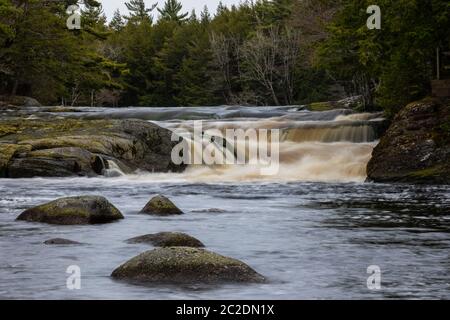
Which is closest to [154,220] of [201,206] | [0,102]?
[201,206]

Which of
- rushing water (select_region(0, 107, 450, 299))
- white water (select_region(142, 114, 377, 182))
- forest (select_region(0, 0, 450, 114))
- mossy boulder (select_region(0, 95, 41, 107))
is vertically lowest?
rushing water (select_region(0, 107, 450, 299))

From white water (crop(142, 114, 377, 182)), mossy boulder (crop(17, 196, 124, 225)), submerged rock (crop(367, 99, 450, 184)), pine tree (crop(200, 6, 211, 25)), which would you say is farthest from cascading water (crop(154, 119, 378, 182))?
pine tree (crop(200, 6, 211, 25))

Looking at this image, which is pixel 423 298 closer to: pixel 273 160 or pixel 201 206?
pixel 201 206

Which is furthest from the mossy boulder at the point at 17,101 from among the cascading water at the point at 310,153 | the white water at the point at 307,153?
the cascading water at the point at 310,153

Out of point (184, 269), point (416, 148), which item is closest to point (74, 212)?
point (184, 269)

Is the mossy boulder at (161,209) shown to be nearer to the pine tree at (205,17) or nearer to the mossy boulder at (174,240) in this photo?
the mossy boulder at (174,240)

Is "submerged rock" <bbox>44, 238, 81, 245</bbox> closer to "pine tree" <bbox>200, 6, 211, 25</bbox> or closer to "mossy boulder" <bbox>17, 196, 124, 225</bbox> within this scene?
"mossy boulder" <bbox>17, 196, 124, 225</bbox>

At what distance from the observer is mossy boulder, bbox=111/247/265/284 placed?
315 inches

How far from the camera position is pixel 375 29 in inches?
1043

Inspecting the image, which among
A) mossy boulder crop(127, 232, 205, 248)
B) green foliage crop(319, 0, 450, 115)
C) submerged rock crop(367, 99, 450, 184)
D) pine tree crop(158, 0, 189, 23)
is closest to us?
mossy boulder crop(127, 232, 205, 248)

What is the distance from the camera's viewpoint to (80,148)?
2344 cm

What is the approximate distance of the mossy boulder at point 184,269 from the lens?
8.00m

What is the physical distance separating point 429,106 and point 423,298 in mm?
16125

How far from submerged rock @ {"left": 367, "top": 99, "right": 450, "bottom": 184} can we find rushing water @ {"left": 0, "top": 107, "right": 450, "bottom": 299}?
0.93 metres
